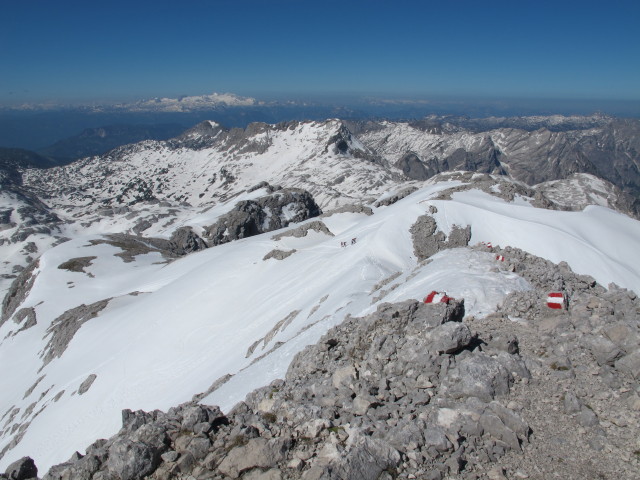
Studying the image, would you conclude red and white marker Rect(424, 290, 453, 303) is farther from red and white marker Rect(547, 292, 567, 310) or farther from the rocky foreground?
red and white marker Rect(547, 292, 567, 310)

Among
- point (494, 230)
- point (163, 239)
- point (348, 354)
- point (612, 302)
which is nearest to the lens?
point (348, 354)

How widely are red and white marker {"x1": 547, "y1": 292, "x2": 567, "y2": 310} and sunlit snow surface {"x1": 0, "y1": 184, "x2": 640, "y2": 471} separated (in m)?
2.12

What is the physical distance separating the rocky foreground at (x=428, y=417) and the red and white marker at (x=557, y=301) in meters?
1.11

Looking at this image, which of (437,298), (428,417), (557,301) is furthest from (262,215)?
(428,417)

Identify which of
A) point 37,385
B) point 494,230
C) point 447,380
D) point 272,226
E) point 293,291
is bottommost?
point 272,226

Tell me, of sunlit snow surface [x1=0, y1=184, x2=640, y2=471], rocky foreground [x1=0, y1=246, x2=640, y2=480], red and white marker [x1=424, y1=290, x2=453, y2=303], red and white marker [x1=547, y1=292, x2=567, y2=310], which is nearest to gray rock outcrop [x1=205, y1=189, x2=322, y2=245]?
sunlit snow surface [x1=0, y1=184, x2=640, y2=471]

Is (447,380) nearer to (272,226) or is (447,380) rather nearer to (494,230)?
(494,230)

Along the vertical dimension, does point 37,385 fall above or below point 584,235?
below

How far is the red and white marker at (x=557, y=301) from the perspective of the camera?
1673cm

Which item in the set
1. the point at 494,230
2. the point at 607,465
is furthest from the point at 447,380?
the point at 494,230

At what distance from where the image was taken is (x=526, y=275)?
21016mm

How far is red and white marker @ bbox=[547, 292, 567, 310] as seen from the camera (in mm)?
16734

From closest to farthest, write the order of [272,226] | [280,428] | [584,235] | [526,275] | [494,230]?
[280,428], [526,275], [584,235], [494,230], [272,226]

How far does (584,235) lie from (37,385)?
66.0m
